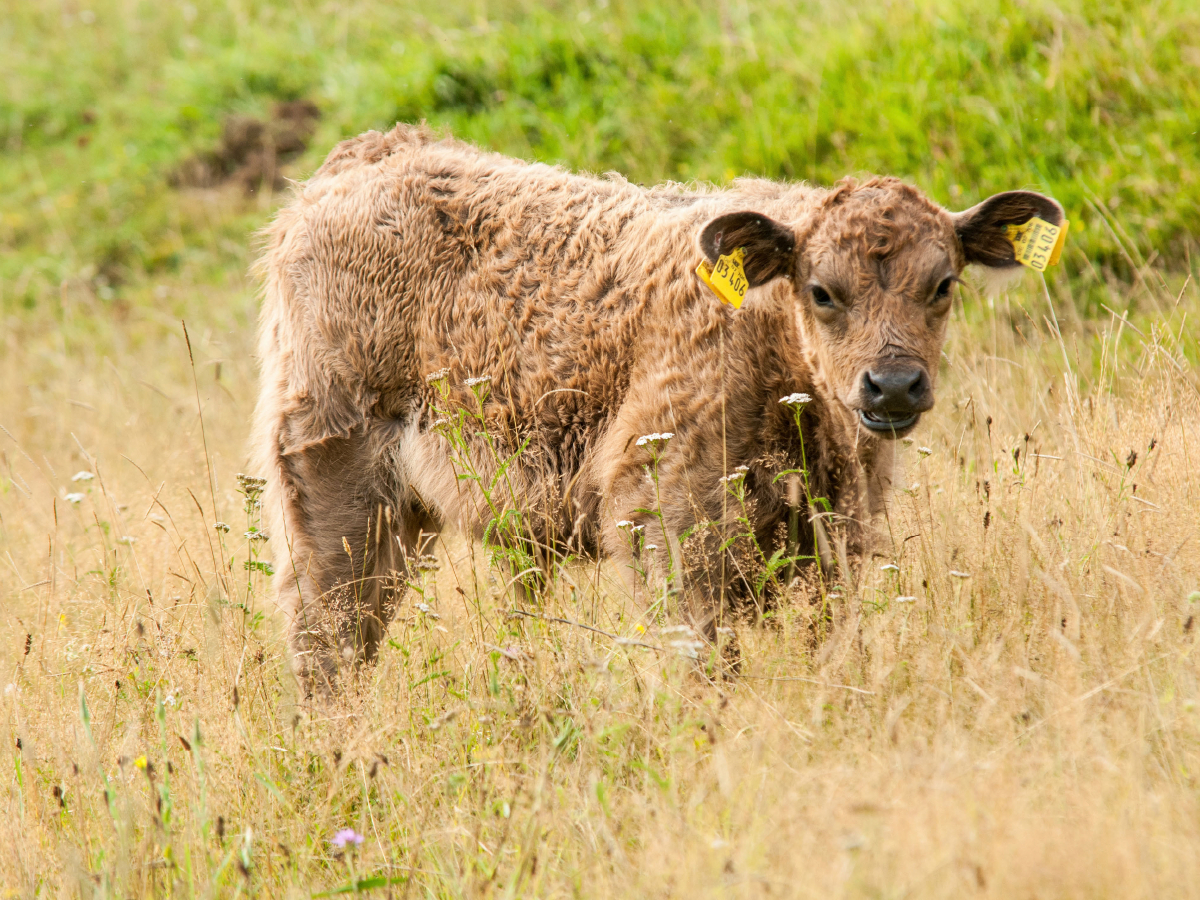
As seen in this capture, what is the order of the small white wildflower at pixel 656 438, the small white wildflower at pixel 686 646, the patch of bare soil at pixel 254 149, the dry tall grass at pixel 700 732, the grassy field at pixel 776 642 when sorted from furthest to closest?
the patch of bare soil at pixel 254 149 < the small white wildflower at pixel 656 438 < the small white wildflower at pixel 686 646 < the grassy field at pixel 776 642 < the dry tall grass at pixel 700 732

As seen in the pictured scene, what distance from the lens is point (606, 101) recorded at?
9781 mm

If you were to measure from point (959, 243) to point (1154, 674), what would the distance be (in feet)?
5.71

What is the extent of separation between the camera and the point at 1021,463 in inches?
198

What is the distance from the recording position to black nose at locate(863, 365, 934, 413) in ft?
12.3

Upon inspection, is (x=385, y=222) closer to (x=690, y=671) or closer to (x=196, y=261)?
(x=690, y=671)

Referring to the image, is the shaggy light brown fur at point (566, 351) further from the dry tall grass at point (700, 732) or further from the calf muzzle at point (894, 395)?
the dry tall grass at point (700, 732)

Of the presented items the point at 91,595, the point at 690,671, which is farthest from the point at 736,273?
the point at 91,595

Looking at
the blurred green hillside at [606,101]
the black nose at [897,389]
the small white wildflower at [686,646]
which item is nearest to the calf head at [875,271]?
the black nose at [897,389]

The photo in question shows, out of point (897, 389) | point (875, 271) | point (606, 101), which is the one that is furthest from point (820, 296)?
point (606, 101)

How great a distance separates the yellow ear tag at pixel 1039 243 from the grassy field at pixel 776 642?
66 centimetres

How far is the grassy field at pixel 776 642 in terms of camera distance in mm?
2695

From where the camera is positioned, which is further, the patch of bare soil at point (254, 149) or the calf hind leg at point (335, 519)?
the patch of bare soil at point (254, 149)

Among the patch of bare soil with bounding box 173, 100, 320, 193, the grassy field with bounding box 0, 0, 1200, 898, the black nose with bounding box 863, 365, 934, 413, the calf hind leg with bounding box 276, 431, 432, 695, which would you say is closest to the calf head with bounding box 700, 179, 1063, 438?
the black nose with bounding box 863, 365, 934, 413

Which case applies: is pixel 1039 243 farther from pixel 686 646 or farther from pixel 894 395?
pixel 686 646
